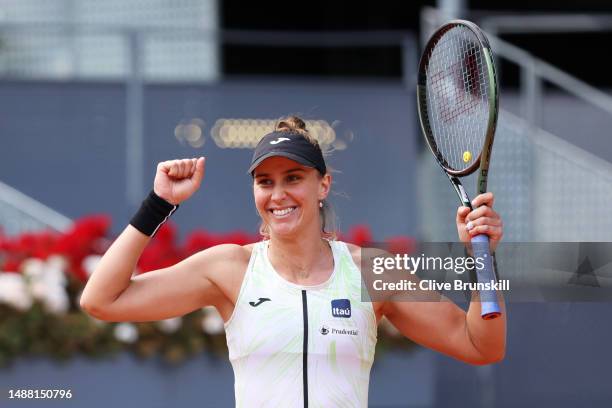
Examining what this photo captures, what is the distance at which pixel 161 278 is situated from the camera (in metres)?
3.50

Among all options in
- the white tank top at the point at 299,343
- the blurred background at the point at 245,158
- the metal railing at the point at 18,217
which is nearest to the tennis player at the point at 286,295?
the white tank top at the point at 299,343

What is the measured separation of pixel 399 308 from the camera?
11.6 ft

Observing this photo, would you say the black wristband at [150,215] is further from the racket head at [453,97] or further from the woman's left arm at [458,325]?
the racket head at [453,97]

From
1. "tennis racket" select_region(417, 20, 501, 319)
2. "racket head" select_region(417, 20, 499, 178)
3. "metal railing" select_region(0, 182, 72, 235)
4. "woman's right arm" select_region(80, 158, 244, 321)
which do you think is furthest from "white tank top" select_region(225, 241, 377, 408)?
"metal railing" select_region(0, 182, 72, 235)

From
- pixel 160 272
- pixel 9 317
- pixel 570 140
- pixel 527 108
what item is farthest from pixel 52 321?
pixel 570 140

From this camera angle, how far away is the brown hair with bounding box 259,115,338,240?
359cm

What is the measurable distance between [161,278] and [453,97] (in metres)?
1.17

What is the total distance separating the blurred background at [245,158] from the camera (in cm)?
670

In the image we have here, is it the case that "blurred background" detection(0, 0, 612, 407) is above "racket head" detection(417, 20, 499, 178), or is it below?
above

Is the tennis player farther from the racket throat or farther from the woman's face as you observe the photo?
the racket throat

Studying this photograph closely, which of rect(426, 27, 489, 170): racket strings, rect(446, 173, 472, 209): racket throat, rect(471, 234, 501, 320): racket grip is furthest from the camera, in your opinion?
rect(426, 27, 489, 170): racket strings

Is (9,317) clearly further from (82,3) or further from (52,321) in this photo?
(82,3)

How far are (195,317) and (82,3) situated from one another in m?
5.13

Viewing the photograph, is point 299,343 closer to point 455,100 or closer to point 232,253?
point 232,253
